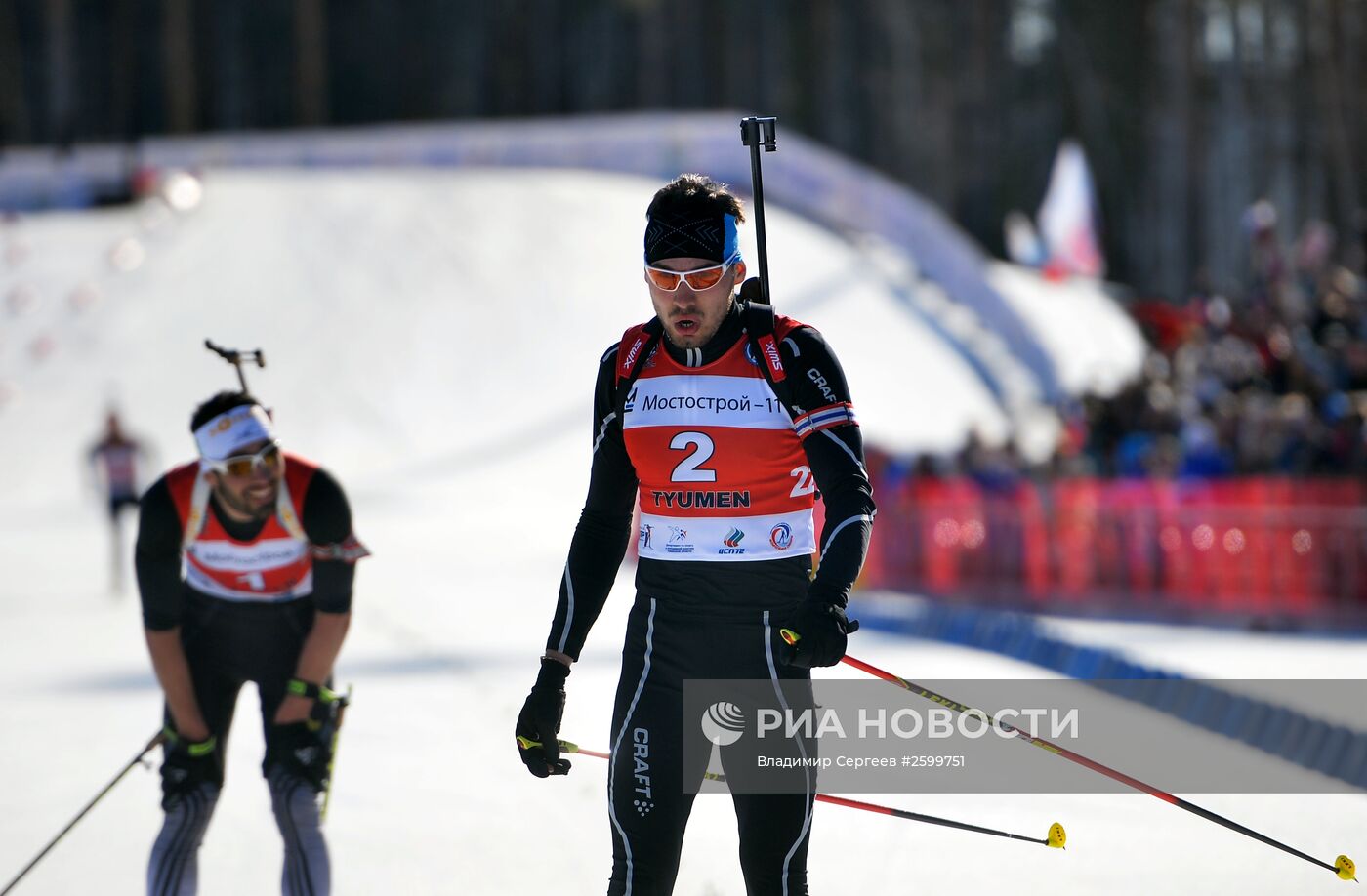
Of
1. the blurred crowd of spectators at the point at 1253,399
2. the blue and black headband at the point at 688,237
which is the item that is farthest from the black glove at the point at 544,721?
the blurred crowd of spectators at the point at 1253,399

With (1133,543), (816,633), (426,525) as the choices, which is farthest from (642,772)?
(426,525)

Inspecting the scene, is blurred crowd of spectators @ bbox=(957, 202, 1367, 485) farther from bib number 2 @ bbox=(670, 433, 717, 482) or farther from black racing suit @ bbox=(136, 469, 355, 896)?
bib number 2 @ bbox=(670, 433, 717, 482)

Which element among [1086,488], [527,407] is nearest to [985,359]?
[527,407]

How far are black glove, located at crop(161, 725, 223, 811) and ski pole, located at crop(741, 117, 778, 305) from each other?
234 cm

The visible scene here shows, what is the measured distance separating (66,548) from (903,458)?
1068cm

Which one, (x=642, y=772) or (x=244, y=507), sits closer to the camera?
(x=642, y=772)

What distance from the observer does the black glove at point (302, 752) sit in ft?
17.7

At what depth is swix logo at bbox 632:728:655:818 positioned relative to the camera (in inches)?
161

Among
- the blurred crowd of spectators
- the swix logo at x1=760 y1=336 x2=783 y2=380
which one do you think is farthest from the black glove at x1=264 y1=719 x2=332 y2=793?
the blurred crowd of spectators

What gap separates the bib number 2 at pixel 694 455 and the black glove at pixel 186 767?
2123mm

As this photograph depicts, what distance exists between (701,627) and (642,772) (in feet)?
1.25

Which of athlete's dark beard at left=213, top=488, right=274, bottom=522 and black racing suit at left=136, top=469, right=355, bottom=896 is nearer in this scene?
black racing suit at left=136, top=469, right=355, bottom=896

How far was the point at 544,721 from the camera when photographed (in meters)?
4.18

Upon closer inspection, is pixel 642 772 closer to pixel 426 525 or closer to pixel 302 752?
pixel 302 752
